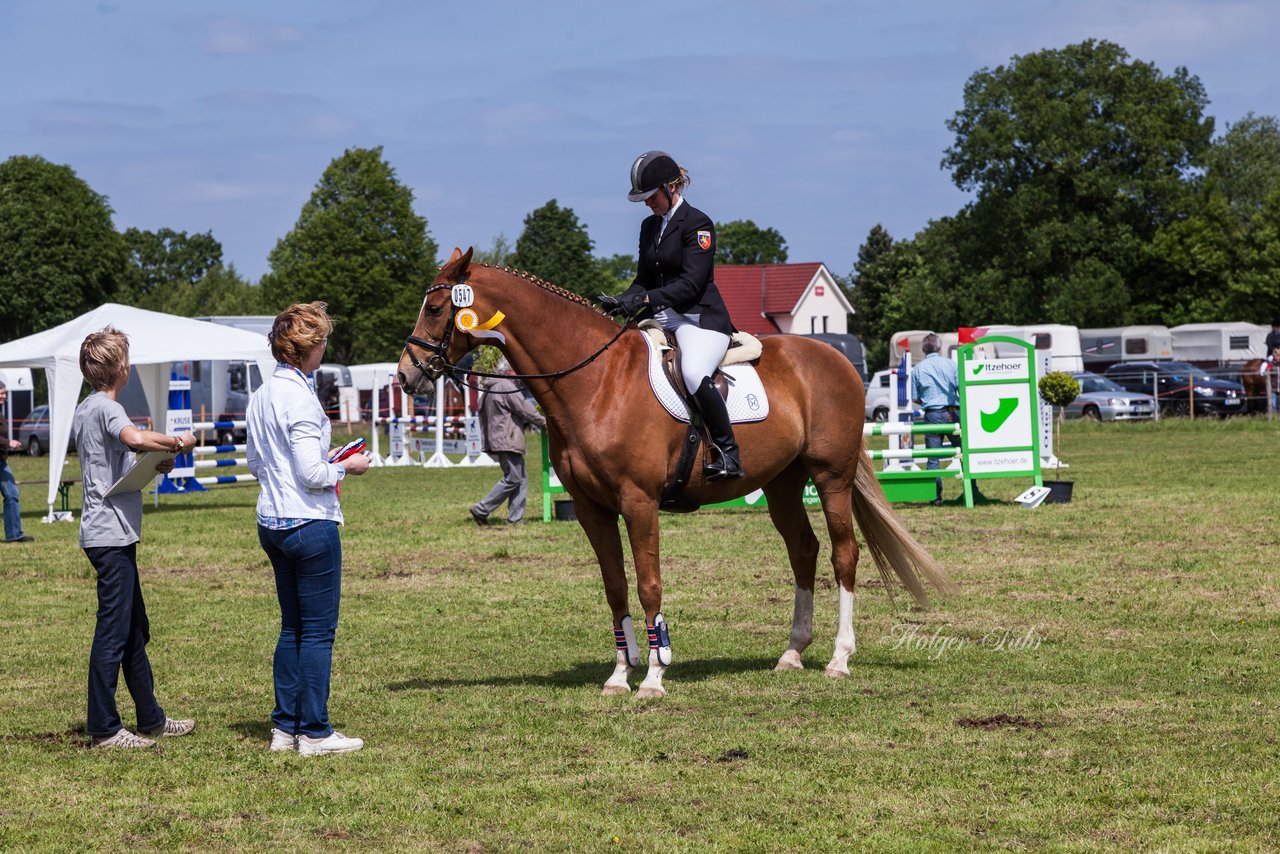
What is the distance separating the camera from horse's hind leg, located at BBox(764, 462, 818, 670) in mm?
8453

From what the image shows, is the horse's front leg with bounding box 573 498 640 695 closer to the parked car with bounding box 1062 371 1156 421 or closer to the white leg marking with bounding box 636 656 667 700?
the white leg marking with bounding box 636 656 667 700

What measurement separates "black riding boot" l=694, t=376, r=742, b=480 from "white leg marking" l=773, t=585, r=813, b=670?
A: 102cm

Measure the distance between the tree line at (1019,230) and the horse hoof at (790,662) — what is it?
5368 cm

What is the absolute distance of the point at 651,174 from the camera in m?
7.72

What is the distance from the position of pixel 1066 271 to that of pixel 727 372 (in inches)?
2279

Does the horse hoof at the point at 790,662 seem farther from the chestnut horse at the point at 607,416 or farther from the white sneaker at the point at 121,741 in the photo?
the white sneaker at the point at 121,741

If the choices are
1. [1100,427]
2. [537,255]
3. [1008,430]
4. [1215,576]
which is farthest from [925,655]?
[537,255]

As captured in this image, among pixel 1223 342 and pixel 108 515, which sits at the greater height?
pixel 1223 342

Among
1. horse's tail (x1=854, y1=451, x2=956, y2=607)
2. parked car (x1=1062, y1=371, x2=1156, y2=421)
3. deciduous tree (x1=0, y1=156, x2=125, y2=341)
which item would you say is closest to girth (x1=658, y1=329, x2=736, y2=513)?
horse's tail (x1=854, y1=451, x2=956, y2=607)

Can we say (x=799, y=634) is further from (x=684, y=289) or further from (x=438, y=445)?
(x=438, y=445)

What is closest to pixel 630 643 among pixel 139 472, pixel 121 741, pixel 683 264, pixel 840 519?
pixel 840 519

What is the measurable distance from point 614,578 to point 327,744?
200 centimetres

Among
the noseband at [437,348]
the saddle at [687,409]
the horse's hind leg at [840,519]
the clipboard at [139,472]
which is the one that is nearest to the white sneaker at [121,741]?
the clipboard at [139,472]
